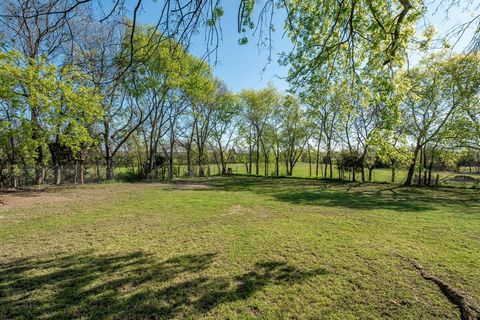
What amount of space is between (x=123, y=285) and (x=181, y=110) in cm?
2024

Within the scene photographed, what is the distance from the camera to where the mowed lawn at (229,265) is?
8.69 feet

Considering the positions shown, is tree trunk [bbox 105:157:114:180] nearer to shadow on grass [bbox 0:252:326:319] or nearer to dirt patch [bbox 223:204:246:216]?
dirt patch [bbox 223:204:246:216]

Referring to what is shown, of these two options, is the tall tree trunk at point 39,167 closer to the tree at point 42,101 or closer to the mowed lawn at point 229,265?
the tree at point 42,101

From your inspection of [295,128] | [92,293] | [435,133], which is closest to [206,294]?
[92,293]

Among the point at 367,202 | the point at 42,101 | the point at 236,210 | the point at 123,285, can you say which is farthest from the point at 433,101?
the point at 42,101

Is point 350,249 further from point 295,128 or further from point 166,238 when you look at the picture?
point 295,128

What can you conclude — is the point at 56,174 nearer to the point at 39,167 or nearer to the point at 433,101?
the point at 39,167

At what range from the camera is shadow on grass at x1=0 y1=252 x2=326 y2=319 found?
253 centimetres

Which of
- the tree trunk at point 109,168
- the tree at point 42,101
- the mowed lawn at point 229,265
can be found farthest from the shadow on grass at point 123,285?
the tree trunk at point 109,168

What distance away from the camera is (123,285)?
3.05 m

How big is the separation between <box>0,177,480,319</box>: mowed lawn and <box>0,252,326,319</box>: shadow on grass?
0.6 inches

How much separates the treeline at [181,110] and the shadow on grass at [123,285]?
2674 millimetres

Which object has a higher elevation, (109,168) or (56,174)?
(109,168)

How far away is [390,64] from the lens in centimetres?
396
